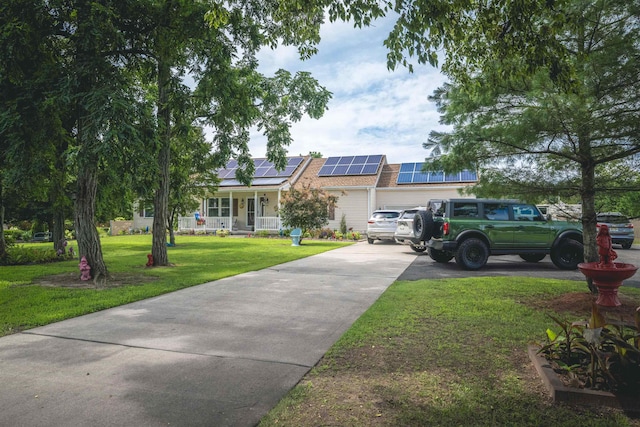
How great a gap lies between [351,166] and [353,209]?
3866mm

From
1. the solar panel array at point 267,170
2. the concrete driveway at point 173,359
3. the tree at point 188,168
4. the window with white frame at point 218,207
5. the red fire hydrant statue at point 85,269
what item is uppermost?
the solar panel array at point 267,170

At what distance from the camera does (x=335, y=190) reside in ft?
83.4

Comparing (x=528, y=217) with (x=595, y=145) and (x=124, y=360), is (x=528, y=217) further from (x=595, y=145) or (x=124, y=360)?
(x=124, y=360)

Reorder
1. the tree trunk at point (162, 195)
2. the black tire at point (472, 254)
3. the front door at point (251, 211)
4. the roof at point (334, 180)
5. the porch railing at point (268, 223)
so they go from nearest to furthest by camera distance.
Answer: the black tire at point (472, 254)
the tree trunk at point (162, 195)
the roof at point (334, 180)
the porch railing at point (268, 223)
the front door at point (251, 211)

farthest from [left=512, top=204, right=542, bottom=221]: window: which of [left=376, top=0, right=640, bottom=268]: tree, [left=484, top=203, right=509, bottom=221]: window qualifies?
[left=376, top=0, right=640, bottom=268]: tree

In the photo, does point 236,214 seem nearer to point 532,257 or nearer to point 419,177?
point 419,177

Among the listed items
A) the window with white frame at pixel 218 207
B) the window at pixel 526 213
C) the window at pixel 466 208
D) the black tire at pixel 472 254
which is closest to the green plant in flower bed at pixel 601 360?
the black tire at pixel 472 254

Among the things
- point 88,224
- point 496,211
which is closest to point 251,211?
point 88,224

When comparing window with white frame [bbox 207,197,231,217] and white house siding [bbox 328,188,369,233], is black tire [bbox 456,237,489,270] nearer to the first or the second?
white house siding [bbox 328,188,369,233]

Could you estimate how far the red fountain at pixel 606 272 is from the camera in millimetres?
5273

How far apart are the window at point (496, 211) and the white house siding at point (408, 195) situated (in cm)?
1263

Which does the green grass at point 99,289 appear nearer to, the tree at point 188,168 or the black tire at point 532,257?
the tree at point 188,168

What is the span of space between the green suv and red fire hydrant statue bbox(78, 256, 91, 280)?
8.76 m

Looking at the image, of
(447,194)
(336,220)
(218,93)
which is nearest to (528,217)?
(218,93)
